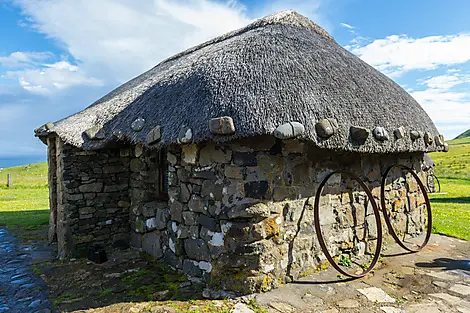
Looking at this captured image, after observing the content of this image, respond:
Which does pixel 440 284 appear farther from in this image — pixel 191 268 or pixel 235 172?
pixel 191 268

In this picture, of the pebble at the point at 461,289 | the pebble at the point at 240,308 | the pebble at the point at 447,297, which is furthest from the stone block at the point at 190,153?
the pebble at the point at 461,289

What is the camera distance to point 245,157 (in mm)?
4566

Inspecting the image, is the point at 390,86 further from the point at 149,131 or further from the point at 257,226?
the point at 149,131

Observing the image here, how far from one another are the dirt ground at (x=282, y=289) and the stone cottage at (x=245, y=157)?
284 millimetres

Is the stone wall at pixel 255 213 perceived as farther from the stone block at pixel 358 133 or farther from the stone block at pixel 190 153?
the stone block at pixel 358 133

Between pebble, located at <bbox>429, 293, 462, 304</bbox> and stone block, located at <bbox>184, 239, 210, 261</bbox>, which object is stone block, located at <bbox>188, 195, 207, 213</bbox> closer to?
stone block, located at <bbox>184, 239, 210, 261</bbox>

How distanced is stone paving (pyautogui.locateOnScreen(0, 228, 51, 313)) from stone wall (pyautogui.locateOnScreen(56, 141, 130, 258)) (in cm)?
68

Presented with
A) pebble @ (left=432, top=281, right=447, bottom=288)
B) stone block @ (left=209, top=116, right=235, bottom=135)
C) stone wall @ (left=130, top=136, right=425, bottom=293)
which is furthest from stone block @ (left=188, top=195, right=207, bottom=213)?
pebble @ (left=432, top=281, right=447, bottom=288)

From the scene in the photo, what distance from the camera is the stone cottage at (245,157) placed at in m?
4.50

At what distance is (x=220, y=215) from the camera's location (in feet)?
15.2

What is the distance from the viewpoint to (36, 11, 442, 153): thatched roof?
175 inches

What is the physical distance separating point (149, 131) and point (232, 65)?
1557mm

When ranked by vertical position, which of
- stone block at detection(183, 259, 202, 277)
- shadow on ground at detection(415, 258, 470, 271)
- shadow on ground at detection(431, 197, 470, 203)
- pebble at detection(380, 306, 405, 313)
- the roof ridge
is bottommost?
shadow on ground at detection(431, 197, 470, 203)

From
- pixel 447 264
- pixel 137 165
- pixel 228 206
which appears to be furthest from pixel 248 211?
pixel 447 264
